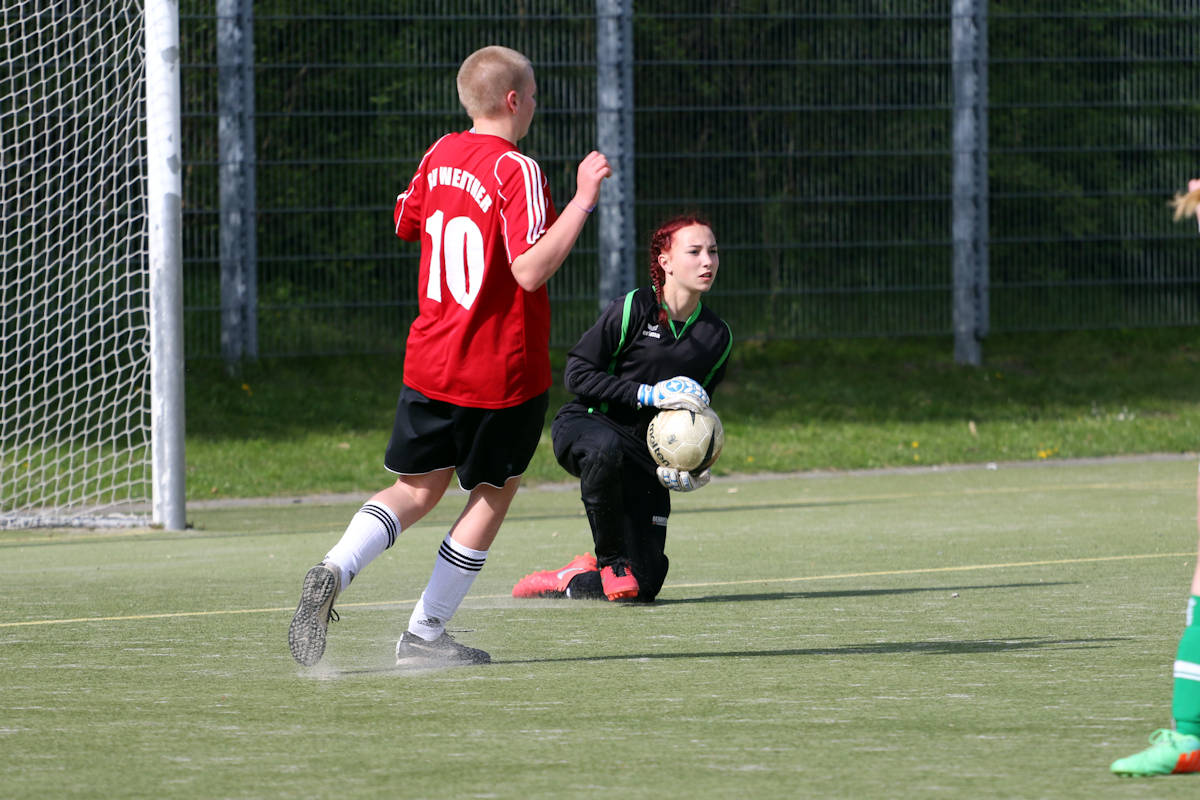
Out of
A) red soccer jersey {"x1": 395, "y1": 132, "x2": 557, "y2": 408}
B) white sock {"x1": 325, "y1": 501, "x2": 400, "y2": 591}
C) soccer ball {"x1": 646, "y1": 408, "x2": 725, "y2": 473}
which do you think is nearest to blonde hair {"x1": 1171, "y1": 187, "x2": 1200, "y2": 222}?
red soccer jersey {"x1": 395, "y1": 132, "x2": 557, "y2": 408}

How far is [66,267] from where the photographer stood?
12.6 meters

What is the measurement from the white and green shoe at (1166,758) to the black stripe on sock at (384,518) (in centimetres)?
232

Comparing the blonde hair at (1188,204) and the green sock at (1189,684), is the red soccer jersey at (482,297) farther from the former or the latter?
the green sock at (1189,684)

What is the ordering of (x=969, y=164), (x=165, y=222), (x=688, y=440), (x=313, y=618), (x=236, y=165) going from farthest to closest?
(x=969, y=164), (x=236, y=165), (x=165, y=222), (x=688, y=440), (x=313, y=618)

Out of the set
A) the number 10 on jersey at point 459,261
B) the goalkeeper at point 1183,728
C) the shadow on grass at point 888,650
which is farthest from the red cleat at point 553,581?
the goalkeeper at point 1183,728

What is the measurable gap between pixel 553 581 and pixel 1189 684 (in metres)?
3.74

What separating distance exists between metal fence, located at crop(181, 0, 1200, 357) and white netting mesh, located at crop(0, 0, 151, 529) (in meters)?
3.29

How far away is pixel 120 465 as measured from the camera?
12547mm

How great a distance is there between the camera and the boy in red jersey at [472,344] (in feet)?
17.3

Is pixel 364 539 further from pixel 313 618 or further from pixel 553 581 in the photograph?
pixel 553 581

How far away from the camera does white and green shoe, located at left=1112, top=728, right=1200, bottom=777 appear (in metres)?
3.65

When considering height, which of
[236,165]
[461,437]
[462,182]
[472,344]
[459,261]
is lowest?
[461,437]

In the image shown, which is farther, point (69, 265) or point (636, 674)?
point (69, 265)

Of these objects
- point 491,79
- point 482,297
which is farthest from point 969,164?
point 482,297
